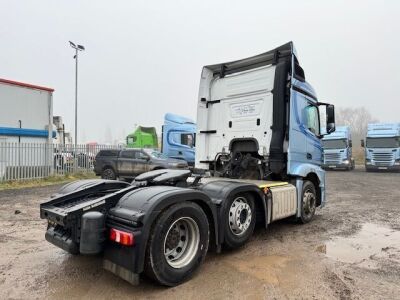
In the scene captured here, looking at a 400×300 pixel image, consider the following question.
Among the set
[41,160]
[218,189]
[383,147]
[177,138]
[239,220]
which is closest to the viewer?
[218,189]

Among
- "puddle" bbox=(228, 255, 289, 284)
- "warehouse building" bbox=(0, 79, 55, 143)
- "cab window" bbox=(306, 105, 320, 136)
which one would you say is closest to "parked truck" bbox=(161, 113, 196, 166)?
"warehouse building" bbox=(0, 79, 55, 143)

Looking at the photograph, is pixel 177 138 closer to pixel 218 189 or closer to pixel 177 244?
pixel 218 189

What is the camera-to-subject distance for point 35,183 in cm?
1421

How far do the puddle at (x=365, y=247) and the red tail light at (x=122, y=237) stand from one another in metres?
2.98

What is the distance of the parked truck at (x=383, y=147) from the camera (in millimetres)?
22234

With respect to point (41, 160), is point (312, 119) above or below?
above

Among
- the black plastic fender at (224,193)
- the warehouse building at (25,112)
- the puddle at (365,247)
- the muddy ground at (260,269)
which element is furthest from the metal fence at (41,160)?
the puddle at (365,247)

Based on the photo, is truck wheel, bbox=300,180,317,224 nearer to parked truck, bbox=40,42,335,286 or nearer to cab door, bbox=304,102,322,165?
parked truck, bbox=40,42,335,286

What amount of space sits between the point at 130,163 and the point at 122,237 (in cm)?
1205

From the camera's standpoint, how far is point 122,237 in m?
3.22

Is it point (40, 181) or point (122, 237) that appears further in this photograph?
point (40, 181)

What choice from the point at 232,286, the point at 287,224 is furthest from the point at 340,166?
the point at 232,286

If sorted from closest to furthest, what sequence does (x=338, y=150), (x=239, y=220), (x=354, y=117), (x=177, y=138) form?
(x=239, y=220)
(x=177, y=138)
(x=338, y=150)
(x=354, y=117)

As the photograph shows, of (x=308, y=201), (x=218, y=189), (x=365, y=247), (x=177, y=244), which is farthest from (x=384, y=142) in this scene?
(x=177, y=244)
